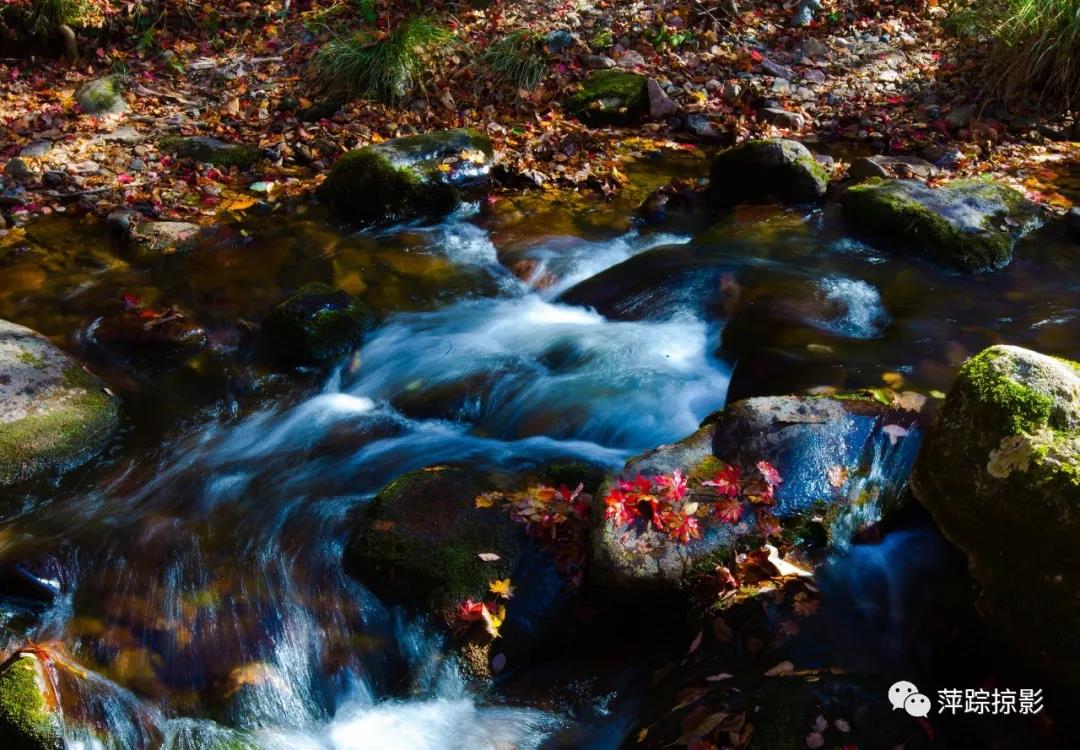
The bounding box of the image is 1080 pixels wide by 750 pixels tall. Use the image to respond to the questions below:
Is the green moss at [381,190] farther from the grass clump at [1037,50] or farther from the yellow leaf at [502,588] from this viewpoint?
the grass clump at [1037,50]

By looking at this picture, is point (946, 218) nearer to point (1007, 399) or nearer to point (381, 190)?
point (1007, 399)

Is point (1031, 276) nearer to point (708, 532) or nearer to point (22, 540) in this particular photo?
point (708, 532)

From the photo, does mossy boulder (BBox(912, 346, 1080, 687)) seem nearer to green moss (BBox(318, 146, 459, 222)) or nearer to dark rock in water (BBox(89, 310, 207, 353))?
dark rock in water (BBox(89, 310, 207, 353))

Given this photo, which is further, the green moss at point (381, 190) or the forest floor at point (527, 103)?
the forest floor at point (527, 103)

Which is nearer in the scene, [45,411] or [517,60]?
[45,411]

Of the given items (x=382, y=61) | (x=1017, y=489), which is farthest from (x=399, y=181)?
(x=1017, y=489)

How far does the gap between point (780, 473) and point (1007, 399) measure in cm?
122

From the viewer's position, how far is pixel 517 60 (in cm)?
1057

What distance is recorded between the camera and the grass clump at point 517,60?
10.5 m

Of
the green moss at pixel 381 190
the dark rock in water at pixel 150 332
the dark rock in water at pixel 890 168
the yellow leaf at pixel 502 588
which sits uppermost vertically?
the dark rock in water at pixel 890 168

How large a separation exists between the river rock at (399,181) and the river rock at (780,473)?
477 centimetres

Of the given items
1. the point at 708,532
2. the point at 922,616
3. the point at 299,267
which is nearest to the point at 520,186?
the point at 299,267

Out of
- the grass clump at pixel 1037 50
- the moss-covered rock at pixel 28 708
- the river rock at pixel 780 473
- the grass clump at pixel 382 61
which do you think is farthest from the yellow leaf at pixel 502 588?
the grass clump at pixel 1037 50

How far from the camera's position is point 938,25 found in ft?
37.2
